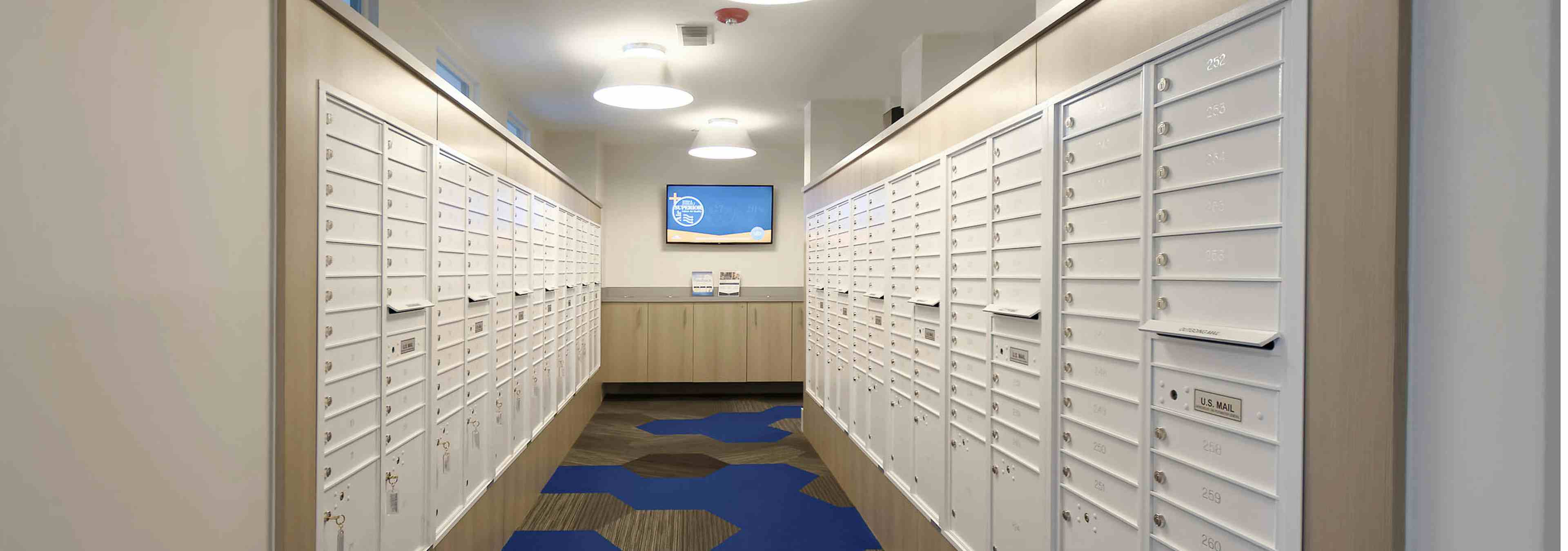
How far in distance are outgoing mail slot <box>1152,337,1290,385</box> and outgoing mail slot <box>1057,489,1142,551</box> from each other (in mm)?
325

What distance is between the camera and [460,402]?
2.31 metres

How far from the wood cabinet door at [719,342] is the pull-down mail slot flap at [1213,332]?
5.26 meters

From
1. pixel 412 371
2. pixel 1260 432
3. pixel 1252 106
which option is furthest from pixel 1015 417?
pixel 412 371

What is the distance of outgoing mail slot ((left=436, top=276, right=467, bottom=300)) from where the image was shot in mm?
2039

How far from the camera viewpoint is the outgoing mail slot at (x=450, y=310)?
206cm

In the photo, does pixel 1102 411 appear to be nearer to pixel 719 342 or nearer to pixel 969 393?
pixel 969 393

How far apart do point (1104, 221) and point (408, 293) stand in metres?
1.61

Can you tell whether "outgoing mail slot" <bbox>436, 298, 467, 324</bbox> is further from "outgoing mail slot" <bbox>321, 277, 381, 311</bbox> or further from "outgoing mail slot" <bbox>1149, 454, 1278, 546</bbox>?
"outgoing mail slot" <bbox>1149, 454, 1278, 546</bbox>

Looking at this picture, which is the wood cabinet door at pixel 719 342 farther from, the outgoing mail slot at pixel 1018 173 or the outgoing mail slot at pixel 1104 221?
the outgoing mail slot at pixel 1104 221

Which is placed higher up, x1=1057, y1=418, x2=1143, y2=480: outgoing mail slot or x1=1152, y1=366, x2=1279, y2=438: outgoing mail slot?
x1=1152, y1=366, x2=1279, y2=438: outgoing mail slot

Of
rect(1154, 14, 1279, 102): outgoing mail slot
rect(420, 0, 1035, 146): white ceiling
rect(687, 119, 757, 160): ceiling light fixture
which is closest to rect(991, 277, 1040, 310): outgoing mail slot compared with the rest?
rect(1154, 14, 1279, 102): outgoing mail slot
